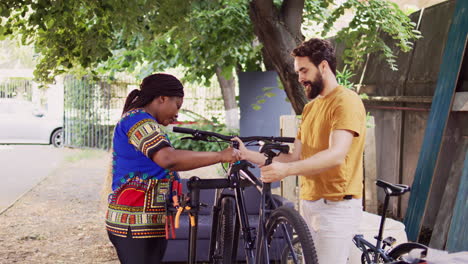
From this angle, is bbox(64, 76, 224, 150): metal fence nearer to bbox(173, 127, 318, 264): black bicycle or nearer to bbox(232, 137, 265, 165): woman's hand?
bbox(173, 127, 318, 264): black bicycle

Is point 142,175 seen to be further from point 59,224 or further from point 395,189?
point 59,224

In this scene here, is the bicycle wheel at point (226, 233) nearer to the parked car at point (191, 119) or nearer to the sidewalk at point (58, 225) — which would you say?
the sidewalk at point (58, 225)

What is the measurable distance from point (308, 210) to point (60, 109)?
22.7 metres

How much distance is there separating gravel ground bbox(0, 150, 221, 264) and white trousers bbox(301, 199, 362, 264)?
438 centimetres

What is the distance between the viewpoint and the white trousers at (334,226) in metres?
3.56

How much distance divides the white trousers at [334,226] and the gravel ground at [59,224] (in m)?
4.38

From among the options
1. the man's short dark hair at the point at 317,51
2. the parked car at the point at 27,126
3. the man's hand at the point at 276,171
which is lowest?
the parked car at the point at 27,126

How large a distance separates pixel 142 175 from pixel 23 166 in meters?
14.6

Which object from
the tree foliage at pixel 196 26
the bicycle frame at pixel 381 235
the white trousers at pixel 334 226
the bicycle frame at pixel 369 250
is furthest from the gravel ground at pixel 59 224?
the white trousers at pixel 334 226

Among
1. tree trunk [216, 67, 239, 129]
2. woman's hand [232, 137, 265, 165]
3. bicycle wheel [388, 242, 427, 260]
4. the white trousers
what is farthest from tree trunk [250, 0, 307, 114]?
tree trunk [216, 67, 239, 129]

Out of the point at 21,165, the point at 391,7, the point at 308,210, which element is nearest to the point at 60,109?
the point at 21,165

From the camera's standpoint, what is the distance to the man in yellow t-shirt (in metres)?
3.39

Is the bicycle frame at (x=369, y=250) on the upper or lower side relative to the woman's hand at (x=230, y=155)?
lower

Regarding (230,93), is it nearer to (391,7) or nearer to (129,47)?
(129,47)
